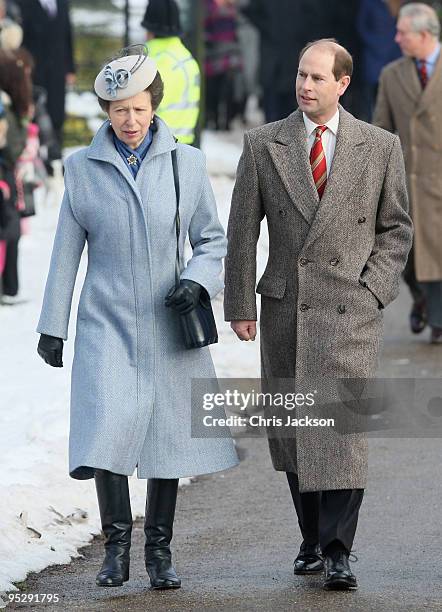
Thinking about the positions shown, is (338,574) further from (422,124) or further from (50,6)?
(50,6)

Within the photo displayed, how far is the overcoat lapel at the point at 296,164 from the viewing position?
242 inches

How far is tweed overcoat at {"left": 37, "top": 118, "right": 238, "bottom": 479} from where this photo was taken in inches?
237


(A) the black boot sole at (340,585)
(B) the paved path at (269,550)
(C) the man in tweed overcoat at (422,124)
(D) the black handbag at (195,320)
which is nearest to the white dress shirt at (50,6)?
(C) the man in tweed overcoat at (422,124)

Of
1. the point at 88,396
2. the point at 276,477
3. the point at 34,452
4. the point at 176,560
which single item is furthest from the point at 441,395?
the point at 88,396

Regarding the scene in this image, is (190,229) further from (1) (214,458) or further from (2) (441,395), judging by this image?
(2) (441,395)

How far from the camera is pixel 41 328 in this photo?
6090mm

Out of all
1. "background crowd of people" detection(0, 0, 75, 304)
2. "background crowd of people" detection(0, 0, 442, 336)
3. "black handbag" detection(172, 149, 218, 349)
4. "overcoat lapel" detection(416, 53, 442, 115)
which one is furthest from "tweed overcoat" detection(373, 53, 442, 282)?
"black handbag" detection(172, 149, 218, 349)

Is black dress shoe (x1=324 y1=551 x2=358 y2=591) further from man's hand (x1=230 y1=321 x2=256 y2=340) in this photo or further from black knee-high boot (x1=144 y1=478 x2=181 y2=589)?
man's hand (x1=230 y1=321 x2=256 y2=340)

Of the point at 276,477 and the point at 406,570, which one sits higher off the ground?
the point at 406,570

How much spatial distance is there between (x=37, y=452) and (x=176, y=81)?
267 cm

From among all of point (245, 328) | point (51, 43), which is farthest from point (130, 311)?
point (51, 43)

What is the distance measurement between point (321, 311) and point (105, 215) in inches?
30.5

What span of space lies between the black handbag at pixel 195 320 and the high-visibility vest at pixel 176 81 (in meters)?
3.78

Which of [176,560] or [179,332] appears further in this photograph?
[176,560]
